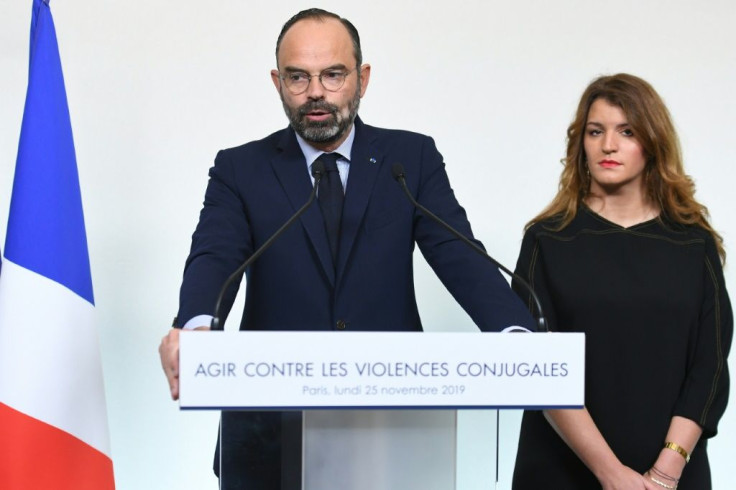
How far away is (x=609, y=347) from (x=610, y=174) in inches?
15.9

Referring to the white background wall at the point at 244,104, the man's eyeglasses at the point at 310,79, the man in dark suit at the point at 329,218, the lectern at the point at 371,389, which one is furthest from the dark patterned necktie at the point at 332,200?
the white background wall at the point at 244,104

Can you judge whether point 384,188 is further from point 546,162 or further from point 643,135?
point 546,162

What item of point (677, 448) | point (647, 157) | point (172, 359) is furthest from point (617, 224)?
point (172, 359)

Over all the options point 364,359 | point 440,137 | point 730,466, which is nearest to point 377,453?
point 364,359

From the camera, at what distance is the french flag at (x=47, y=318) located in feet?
7.58

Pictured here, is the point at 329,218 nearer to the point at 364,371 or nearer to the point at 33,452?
the point at 364,371

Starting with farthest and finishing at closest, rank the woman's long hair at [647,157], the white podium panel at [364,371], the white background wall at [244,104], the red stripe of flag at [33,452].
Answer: the white background wall at [244,104] → the red stripe of flag at [33,452] → the woman's long hair at [647,157] → the white podium panel at [364,371]

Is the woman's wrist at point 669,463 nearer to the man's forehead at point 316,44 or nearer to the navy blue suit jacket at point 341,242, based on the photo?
the navy blue suit jacket at point 341,242

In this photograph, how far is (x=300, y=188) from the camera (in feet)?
6.48

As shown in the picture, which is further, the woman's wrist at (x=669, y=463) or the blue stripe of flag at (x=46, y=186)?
the blue stripe of flag at (x=46, y=186)

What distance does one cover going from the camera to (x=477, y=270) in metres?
1.85

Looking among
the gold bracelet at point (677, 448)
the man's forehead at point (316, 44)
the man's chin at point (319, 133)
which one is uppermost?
the man's forehead at point (316, 44)

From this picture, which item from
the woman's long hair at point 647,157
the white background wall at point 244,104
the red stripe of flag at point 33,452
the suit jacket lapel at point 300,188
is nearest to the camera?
the suit jacket lapel at point 300,188

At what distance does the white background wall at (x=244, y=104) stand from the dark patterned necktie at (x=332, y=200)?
139 cm
